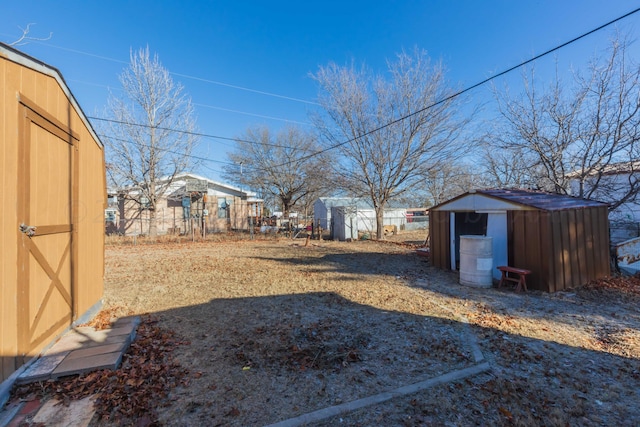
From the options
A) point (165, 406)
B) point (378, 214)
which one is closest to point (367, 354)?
point (165, 406)

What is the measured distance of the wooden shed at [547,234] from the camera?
6301mm

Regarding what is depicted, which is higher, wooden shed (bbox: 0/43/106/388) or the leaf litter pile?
wooden shed (bbox: 0/43/106/388)

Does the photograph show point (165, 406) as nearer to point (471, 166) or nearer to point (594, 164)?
point (594, 164)

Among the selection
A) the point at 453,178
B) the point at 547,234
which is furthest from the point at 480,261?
the point at 453,178

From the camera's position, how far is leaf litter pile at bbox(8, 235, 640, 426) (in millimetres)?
2480

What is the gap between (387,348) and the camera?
3.66 meters

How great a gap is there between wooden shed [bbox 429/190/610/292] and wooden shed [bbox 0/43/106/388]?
27.9ft

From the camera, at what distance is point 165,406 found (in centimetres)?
253

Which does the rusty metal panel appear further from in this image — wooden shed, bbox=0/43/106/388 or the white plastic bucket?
wooden shed, bbox=0/43/106/388

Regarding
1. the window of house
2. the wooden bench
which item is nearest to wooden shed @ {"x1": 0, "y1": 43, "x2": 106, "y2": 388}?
the wooden bench

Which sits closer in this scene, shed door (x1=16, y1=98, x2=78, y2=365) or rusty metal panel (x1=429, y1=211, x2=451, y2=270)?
shed door (x1=16, y1=98, x2=78, y2=365)

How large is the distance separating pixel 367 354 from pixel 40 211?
13.6 feet

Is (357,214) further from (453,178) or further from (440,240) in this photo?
(440,240)

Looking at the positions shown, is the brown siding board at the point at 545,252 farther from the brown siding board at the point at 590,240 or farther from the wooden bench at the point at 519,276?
the brown siding board at the point at 590,240
